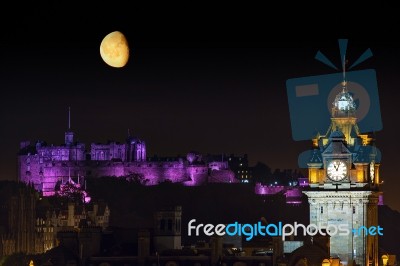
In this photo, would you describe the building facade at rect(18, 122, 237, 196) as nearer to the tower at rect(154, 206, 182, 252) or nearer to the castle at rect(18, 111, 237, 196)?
the castle at rect(18, 111, 237, 196)

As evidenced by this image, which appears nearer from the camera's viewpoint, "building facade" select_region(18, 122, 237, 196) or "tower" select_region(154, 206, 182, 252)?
"tower" select_region(154, 206, 182, 252)

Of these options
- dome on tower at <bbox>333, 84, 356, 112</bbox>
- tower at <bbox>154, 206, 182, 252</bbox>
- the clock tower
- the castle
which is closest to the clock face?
the clock tower

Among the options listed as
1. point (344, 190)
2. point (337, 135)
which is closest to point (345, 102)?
point (337, 135)

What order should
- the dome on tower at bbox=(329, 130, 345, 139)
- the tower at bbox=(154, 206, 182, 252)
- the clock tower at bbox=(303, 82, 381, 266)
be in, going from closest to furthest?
the clock tower at bbox=(303, 82, 381, 266)
the dome on tower at bbox=(329, 130, 345, 139)
the tower at bbox=(154, 206, 182, 252)

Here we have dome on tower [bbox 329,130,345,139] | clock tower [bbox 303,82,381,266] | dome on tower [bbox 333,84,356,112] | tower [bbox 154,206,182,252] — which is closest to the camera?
clock tower [bbox 303,82,381,266]

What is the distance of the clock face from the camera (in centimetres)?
6606

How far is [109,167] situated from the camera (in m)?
180

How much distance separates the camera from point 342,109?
6756 cm

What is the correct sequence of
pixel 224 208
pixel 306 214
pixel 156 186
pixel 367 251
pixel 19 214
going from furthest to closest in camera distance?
pixel 156 186 → pixel 224 208 → pixel 19 214 → pixel 306 214 → pixel 367 251

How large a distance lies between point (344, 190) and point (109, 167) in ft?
379

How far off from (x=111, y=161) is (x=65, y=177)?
5287 mm

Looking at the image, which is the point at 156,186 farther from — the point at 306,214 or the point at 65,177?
the point at 306,214

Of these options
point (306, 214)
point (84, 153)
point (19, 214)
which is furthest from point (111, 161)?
point (306, 214)

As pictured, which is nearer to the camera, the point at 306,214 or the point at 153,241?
the point at 153,241
